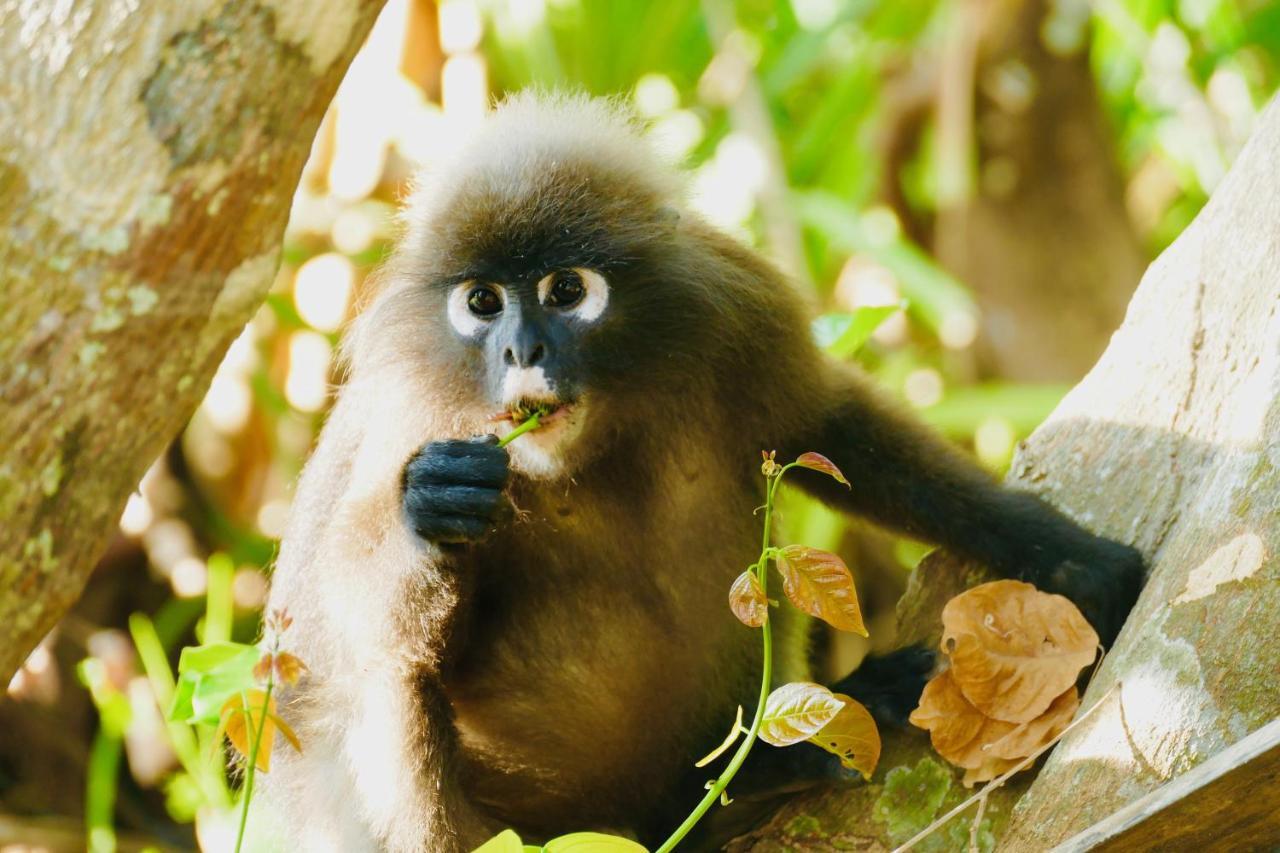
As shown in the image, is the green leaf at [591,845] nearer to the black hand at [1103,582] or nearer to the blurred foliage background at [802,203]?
the black hand at [1103,582]

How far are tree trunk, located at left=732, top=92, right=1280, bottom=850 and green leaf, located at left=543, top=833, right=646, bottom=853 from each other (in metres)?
0.41

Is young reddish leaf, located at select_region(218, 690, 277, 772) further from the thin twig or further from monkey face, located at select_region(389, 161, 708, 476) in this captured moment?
the thin twig

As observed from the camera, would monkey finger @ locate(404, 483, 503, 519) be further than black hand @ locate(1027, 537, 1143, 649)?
No

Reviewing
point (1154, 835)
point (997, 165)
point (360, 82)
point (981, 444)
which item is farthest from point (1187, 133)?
point (1154, 835)

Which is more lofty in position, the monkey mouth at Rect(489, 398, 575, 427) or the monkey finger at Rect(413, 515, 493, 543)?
the monkey mouth at Rect(489, 398, 575, 427)

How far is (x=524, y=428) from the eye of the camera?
2.33 meters

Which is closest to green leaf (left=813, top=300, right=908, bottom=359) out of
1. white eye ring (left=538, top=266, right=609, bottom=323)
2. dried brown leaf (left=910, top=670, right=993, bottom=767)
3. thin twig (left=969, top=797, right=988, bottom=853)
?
white eye ring (left=538, top=266, right=609, bottom=323)

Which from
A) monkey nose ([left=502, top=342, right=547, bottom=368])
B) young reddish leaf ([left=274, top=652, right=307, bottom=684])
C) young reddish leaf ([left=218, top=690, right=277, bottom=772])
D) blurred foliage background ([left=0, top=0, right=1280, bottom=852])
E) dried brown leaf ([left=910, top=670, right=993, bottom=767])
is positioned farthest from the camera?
blurred foliage background ([left=0, top=0, right=1280, bottom=852])

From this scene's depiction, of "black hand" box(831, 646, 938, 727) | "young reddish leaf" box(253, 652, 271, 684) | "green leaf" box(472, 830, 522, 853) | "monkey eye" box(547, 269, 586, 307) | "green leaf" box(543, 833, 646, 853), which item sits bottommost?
"green leaf" box(543, 833, 646, 853)

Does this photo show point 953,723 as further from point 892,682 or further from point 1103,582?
point 1103,582

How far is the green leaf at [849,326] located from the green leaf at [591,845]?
50.0 inches

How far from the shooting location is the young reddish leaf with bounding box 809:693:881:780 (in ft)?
7.08

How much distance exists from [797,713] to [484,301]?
36.7 inches

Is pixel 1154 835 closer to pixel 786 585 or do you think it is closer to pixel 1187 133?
pixel 786 585
